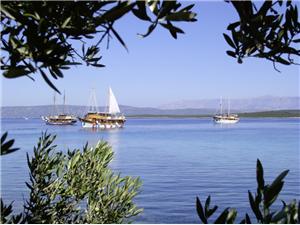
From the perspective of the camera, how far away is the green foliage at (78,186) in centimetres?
398

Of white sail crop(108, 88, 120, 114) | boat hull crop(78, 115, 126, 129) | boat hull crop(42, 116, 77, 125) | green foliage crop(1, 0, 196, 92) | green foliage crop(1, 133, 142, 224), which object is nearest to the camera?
green foliage crop(1, 0, 196, 92)

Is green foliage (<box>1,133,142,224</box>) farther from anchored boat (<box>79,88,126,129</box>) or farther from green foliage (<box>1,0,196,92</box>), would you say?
anchored boat (<box>79,88,126,129</box>)

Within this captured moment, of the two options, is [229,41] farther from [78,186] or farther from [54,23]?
[78,186]

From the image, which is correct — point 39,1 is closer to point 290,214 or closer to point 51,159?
point 290,214

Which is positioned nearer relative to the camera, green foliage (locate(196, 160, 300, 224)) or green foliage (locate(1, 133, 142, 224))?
green foliage (locate(196, 160, 300, 224))

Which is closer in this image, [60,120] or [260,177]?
[260,177]

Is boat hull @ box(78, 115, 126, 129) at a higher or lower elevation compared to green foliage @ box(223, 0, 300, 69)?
lower

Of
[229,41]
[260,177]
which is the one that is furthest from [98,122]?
[260,177]

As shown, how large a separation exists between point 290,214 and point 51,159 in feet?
9.61

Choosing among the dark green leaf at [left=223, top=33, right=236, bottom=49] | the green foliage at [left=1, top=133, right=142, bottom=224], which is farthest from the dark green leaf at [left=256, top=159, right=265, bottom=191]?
the green foliage at [left=1, top=133, right=142, bottom=224]

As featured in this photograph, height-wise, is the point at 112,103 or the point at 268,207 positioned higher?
the point at 112,103

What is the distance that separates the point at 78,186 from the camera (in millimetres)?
4160

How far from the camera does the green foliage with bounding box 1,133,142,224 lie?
13.1ft

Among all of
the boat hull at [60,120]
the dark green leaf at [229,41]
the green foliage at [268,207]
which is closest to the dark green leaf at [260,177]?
the green foliage at [268,207]
